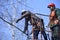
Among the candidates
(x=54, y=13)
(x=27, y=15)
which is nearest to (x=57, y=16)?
(x=54, y=13)

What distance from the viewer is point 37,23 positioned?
52.1ft

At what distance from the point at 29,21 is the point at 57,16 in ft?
4.71

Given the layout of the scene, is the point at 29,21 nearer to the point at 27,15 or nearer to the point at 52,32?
the point at 27,15

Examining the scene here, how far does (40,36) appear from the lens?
1533 cm

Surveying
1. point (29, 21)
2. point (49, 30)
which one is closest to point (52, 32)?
point (49, 30)

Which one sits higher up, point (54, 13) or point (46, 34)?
point (54, 13)

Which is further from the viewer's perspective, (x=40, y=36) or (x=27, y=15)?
(x=27, y=15)

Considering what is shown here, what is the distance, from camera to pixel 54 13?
15656 mm

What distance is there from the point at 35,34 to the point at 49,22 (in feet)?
2.74

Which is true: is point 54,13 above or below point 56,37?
above

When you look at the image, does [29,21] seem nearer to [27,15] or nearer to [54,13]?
[27,15]

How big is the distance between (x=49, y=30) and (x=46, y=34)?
0.56 meters

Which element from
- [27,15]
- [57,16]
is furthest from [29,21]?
[57,16]

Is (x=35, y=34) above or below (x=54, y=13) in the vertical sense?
below
